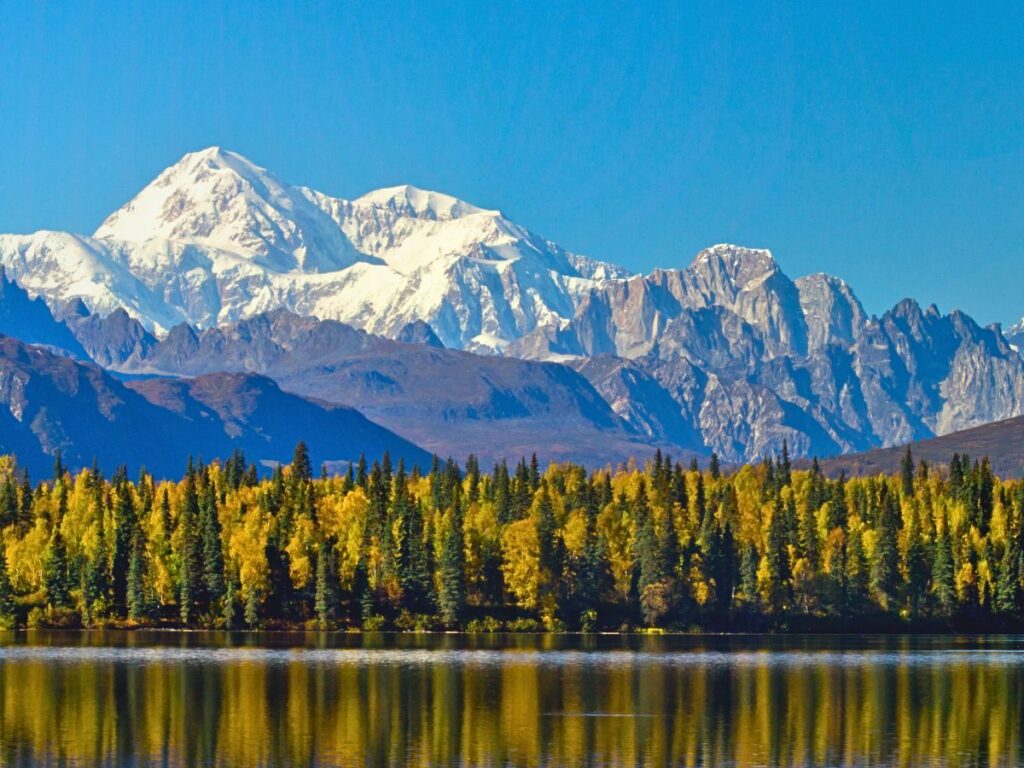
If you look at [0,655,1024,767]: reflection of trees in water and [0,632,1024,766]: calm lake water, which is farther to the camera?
[0,632,1024,766]: calm lake water

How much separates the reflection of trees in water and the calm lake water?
19 centimetres

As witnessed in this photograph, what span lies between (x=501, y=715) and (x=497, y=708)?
3.83 m

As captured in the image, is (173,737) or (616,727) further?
(616,727)

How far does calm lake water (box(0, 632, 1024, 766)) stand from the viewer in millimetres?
104188

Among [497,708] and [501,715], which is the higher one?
[497,708]

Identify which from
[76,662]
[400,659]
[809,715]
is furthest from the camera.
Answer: [400,659]

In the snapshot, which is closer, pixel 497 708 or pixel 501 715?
pixel 501 715

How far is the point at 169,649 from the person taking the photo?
179875 mm

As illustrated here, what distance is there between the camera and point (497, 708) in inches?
4931

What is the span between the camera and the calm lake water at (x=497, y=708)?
342ft

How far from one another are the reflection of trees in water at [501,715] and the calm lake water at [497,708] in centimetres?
19

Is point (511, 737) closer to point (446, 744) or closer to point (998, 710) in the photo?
point (446, 744)

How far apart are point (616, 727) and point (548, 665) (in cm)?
4612

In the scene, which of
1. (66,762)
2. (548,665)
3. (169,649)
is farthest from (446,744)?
(169,649)
